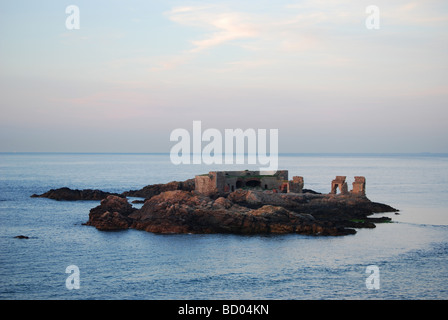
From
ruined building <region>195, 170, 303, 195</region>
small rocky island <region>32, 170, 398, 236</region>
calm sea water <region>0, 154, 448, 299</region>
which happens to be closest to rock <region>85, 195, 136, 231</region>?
small rocky island <region>32, 170, 398, 236</region>

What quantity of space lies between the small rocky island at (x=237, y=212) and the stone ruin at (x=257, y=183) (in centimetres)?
13

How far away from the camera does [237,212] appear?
2153 inches

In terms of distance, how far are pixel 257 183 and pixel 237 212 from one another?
900 inches

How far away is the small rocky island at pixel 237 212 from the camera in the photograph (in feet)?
170

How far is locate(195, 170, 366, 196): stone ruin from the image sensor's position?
233 feet

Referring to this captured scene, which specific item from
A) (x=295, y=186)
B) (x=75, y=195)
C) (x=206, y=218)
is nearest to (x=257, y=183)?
(x=295, y=186)

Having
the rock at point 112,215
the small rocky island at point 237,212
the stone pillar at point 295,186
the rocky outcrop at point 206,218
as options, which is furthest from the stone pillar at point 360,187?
the rock at point 112,215

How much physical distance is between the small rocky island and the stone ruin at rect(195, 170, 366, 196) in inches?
5.3

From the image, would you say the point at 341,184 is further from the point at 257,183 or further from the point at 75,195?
the point at 75,195

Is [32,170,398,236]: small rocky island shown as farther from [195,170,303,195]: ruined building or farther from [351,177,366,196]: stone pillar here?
[195,170,303,195]: ruined building

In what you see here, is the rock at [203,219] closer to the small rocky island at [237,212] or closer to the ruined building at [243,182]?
the small rocky island at [237,212]
